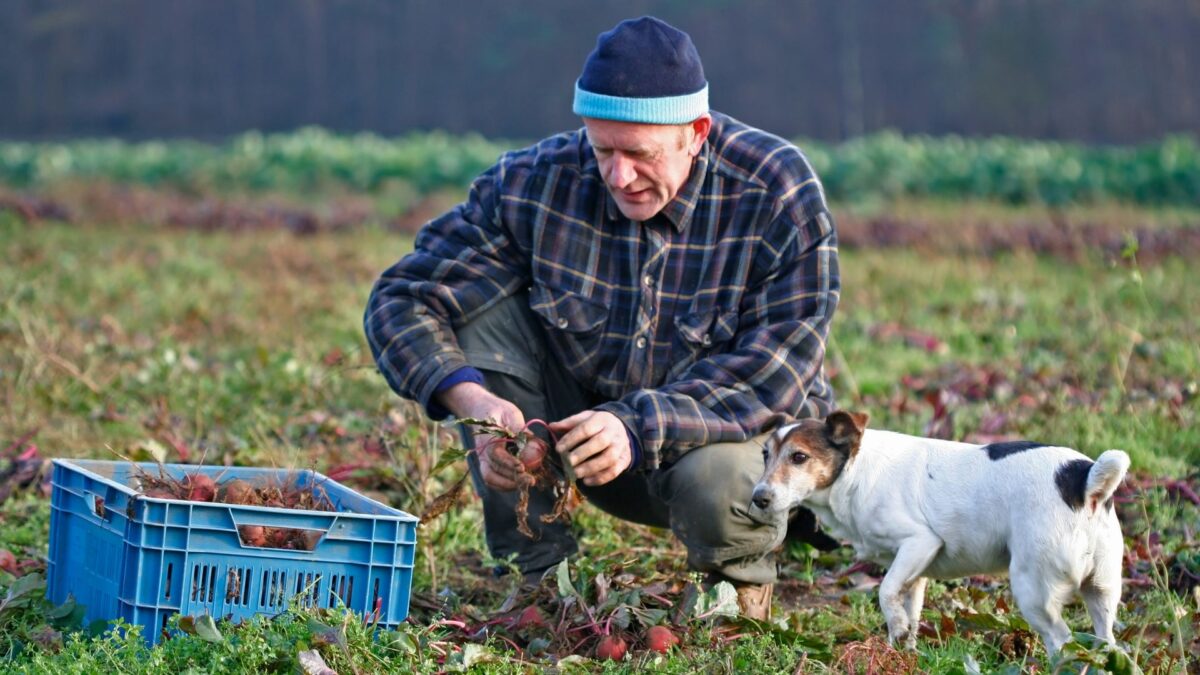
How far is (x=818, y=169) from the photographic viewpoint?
16.4 m

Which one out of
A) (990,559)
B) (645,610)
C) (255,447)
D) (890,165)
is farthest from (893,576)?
(890,165)

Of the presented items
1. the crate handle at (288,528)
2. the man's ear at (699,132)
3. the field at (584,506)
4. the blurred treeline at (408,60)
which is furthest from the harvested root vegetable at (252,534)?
the blurred treeline at (408,60)

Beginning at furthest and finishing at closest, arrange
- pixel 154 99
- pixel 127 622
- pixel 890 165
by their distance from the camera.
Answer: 1. pixel 154 99
2. pixel 890 165
3. pixel 127 622

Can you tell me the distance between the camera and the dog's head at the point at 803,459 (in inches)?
139

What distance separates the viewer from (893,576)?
11.3ft

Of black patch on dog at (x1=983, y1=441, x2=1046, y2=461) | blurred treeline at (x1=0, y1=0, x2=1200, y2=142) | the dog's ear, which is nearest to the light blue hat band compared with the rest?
the dog's ear

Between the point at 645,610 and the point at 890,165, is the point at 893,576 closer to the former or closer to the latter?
the point at 645,610

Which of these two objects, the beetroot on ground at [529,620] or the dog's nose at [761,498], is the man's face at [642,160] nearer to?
the dog's nose at [761,498]

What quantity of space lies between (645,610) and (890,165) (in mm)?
13819

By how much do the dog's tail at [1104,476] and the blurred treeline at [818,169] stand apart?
12.6m

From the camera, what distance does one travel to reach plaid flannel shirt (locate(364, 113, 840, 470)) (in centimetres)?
386

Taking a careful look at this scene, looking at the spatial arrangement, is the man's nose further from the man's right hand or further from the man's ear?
the man's right hand

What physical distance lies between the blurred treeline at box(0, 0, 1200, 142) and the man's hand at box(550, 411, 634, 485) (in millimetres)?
21995

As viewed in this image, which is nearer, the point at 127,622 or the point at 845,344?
the point at 127,622
